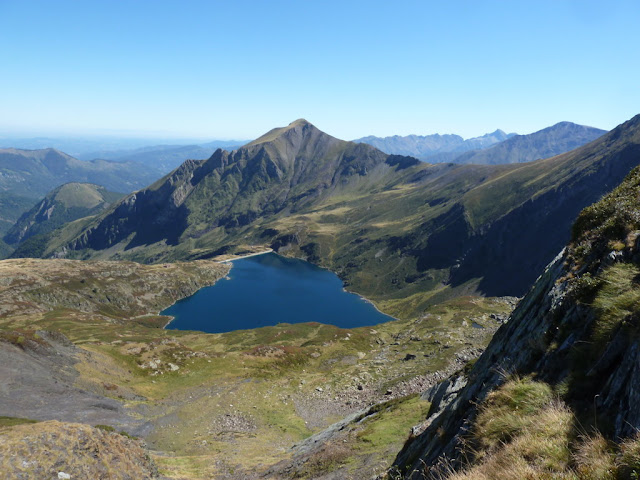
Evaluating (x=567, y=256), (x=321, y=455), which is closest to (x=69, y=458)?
(x=321, y=455)

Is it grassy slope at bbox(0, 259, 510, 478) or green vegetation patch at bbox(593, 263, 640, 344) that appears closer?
green vegetation patch at bbox(593, 263, 640, 344)

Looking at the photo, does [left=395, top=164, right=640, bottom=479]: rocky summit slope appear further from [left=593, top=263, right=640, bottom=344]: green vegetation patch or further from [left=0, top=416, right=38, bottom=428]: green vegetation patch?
[left=0, top=416, right=38, bottom=428]: green vegetation patch

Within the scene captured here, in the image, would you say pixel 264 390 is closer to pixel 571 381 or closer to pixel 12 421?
pixel 12 421

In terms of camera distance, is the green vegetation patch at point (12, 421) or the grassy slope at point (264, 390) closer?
the green vegetation patch at point (12, 421)

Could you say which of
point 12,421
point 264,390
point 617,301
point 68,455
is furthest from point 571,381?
point 264,390

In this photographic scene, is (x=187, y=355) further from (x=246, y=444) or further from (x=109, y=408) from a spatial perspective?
(x=246, y=444)

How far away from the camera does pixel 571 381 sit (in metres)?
10.9

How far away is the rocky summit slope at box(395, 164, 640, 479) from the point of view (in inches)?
318

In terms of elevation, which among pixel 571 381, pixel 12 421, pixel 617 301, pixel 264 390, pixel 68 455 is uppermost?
pixel 617 301

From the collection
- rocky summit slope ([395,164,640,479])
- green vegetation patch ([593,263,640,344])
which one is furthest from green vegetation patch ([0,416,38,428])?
green vegetation patch ([593,263,640,344])

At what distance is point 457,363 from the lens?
77750 millimetres

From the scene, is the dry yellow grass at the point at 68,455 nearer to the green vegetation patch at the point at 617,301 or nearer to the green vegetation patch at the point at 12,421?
the green vegetation patch at the point at 12,421

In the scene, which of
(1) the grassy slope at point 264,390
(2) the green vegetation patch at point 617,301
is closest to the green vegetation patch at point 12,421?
(1) the grassy slope at point 264,390

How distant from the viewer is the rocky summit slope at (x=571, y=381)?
807 cm
